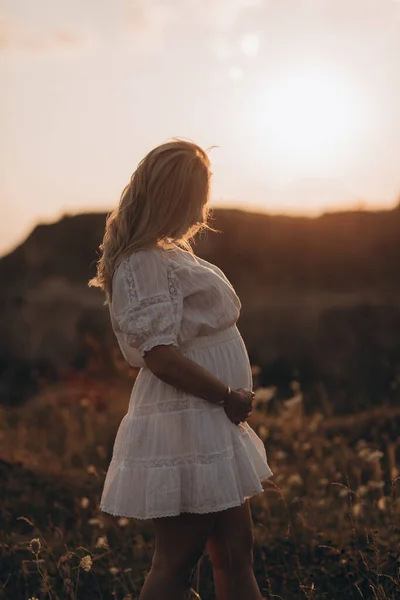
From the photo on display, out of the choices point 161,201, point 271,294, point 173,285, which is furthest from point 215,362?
point 271,294

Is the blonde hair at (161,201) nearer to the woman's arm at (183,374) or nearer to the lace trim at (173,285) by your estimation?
the lace trim at (173,285)

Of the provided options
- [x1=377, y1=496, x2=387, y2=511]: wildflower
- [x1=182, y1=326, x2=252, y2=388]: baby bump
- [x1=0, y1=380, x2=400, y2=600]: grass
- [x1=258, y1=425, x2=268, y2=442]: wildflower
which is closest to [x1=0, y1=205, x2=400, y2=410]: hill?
[x1=0, y1=380, x2=400, y2=600]: grass

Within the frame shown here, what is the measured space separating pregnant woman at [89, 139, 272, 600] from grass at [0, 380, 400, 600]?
17.5 inches

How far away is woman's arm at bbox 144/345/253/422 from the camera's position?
3096mm

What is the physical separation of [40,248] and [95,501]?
12.3m

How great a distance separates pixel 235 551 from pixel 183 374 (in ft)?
2.37

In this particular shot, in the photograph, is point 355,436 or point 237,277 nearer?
point 355,436

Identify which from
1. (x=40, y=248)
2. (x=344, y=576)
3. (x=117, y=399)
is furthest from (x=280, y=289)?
(x=344, y=576)

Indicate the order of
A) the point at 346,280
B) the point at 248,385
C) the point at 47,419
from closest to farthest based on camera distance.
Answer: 1. the point at 248,385
2. the point at 47,419
3. the point at 346,280

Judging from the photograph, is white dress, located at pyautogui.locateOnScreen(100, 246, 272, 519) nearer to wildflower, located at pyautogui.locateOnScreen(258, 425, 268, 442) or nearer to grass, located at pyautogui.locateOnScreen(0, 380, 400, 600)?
grass, located at pyautogui.locateOnScreen(0, 380, 400, 600)

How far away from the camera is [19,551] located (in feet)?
16.4

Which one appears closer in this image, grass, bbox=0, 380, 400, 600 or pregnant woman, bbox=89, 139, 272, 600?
pregnant woman, bbox=89, 139, 272, 600

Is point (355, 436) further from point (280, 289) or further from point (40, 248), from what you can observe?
point (40, 248)

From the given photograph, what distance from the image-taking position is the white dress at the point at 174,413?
3.10 metres
